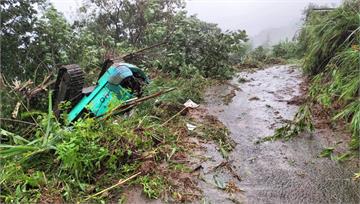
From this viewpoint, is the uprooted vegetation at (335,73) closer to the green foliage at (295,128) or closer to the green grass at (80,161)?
the green foliage at (295,128)

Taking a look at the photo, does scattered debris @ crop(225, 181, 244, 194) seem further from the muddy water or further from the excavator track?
the excavator track

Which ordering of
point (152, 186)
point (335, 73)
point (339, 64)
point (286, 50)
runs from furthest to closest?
1. point (286, 50)
2. point (339, 64)
3. point (335, 73)
4. point (152, 186)

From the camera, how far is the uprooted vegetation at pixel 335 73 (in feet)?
11.8

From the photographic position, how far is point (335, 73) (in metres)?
4.30

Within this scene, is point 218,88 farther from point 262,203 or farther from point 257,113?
point 262,203

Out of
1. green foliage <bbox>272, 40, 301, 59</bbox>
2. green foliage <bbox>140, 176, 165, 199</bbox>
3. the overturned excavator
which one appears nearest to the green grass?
green foliage <bbox>140, 176, 165, 199</bbox>

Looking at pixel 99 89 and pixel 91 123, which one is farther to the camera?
pixel 99 89

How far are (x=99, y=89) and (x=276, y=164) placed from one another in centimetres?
200

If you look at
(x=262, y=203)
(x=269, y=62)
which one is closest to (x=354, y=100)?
(x=262, y=203)

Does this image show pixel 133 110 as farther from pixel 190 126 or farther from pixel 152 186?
pixel 152 186

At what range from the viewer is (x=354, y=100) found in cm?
363

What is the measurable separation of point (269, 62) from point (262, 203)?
7.77m

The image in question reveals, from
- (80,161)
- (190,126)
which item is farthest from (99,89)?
(80,161)

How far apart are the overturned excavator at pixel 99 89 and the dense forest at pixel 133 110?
0.58ft
